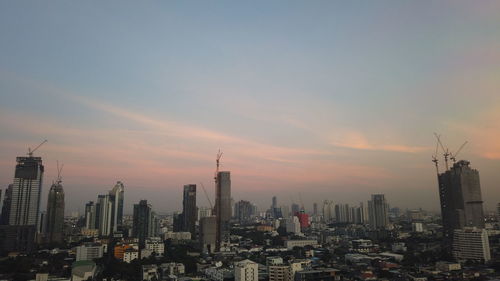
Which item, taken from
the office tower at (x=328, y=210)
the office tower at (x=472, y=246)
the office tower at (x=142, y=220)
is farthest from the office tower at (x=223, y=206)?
the office tower at (x=328, y=210)

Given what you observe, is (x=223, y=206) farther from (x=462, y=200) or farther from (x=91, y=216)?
(x=462, y=200)

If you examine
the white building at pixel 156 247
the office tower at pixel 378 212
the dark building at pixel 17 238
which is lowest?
the white building at pixel 156 247

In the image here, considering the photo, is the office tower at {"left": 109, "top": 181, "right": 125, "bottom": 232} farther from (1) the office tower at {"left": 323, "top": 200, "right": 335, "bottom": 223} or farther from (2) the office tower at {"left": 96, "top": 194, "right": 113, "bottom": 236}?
(1) the office tower at {"left": 323, "top": 200, "right": 335, "bottom": 223}

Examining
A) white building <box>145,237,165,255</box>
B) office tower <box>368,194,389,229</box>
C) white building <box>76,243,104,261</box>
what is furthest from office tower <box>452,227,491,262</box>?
white building <box>76,243,104,261</box>

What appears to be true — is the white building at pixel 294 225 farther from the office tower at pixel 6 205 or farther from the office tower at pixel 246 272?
the office tower at pixel 6 205

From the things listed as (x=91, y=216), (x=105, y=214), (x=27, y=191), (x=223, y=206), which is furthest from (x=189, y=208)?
(x=27, y=191)

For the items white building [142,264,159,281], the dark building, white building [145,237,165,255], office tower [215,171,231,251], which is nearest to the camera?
white building [142,264,159,281]

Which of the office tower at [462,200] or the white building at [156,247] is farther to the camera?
the office tower at [462,200]
